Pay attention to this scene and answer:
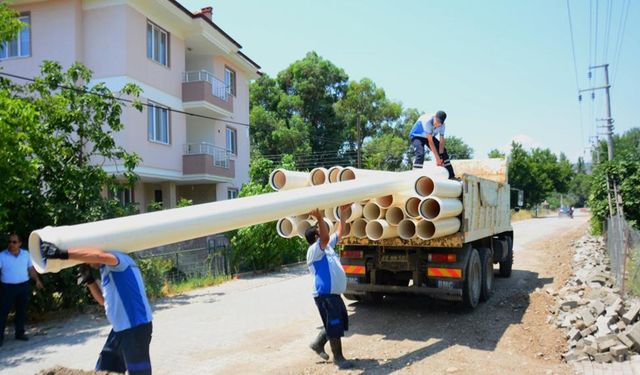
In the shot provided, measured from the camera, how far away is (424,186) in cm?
718

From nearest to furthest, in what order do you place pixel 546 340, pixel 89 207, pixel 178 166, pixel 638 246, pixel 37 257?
pixel 37 257 < pixel 546 340 < pixel 638 246 < pixel 89 207 < pixel 178 166

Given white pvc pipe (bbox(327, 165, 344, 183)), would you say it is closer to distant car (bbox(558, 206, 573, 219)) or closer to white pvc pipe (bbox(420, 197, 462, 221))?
white pvc pipe (bbox(420, 197, 462, 221))

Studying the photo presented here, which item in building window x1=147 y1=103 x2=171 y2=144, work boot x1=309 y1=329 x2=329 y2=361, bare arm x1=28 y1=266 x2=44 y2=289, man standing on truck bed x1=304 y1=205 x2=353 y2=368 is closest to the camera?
man standing on truck bed x1=304 y1=205 x2=353 y2=368

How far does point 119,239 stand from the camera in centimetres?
402

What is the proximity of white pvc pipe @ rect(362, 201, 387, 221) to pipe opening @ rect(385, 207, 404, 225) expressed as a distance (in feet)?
0.41

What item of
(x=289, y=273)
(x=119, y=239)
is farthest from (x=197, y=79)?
(x=119, y=239)

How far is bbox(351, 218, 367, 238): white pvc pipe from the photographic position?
7.69 metres

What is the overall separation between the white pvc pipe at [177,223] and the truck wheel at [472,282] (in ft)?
10.4

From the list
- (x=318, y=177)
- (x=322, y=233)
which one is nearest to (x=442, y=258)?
(x=318, y=177)

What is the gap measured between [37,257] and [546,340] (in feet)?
21.1

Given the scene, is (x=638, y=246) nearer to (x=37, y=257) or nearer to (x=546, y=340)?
(x=546, y=340)

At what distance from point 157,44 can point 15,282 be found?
13.1 metres

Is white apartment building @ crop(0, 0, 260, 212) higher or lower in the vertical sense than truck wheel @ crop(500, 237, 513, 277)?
higher

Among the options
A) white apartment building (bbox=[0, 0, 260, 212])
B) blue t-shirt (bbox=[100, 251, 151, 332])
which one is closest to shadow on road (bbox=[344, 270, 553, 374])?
blue t-shirt (bbox=[100, 251, 151, 332])
